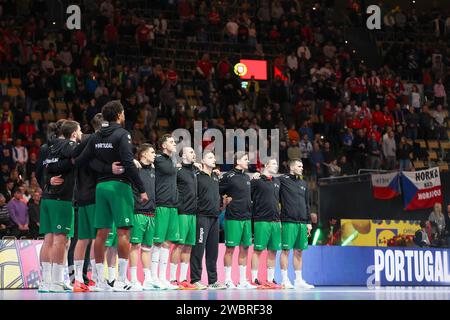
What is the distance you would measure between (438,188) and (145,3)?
13394mm

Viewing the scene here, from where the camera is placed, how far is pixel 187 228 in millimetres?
14797

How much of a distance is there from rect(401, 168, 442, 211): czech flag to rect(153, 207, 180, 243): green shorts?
9.93 m

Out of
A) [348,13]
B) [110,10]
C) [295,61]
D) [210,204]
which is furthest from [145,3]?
[210,204]

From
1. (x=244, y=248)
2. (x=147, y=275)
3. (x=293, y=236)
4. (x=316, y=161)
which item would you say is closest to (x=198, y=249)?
(x=244, y=248)

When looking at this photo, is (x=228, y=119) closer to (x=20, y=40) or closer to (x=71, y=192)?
(x=20, y=40)

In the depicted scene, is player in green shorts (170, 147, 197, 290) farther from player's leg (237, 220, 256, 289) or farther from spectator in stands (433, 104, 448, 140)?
spectator in stands (433, 104, 448, 140)

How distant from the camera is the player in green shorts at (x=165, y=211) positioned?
46.9 feet

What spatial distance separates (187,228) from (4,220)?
5.34 metres

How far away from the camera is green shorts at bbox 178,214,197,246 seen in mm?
14703

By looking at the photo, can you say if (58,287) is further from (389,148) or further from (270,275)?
(389,148)

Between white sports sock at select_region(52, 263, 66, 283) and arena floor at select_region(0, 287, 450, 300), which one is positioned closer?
arena floor at select_region(0, 287, 450, 300)

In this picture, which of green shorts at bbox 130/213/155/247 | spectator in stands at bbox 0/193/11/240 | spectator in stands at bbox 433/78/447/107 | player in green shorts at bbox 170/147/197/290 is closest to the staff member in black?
player in green shorts at bbox 170/147/197/290

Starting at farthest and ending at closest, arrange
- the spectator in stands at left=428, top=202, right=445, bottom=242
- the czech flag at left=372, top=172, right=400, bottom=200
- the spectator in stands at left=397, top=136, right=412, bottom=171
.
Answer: the spectator in stands at left=397, top=136, right=412, bottom=171 → the czech flag at left=372, top=172, right=400, bottom=200 → the spectator in stands at left=428, top=202, right=445, bottom=242

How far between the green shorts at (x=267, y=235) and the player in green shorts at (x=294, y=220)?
183mm
